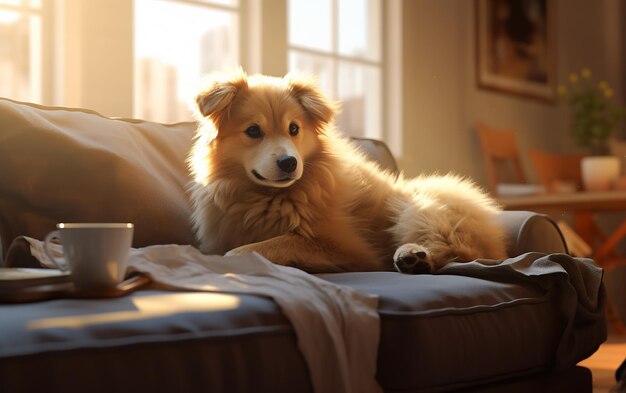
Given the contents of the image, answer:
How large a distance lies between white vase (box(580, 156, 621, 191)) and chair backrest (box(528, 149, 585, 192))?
0.32m

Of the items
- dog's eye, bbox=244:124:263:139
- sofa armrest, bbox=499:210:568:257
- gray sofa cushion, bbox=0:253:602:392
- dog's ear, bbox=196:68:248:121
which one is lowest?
gray sofa cushion, bbox=0:253:602:392

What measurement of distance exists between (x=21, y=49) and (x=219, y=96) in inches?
60.6

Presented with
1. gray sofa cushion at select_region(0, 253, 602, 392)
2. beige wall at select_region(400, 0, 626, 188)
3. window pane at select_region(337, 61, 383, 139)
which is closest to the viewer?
gray sofa cushion at select_region(0, 253, 602, 392)

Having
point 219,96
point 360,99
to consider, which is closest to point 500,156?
point 360,99

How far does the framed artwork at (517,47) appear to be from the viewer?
5.11 metres

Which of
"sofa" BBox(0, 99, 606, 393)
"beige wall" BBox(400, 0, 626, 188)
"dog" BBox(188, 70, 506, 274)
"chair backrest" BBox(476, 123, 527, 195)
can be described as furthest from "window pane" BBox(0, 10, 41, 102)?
"chair backrest" BBox(476, 123, 527, 195)

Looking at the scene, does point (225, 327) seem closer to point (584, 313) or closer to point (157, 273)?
point (157, 273)

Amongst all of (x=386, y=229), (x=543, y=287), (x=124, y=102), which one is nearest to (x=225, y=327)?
(x=543, y=287)

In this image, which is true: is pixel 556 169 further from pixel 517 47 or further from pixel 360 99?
pixel 360 99

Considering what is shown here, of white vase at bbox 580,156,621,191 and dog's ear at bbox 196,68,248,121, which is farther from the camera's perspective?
white vase at bbox 580,156,621,191

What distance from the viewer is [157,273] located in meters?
Result: 1.33

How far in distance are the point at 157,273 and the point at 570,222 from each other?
16.6 ft

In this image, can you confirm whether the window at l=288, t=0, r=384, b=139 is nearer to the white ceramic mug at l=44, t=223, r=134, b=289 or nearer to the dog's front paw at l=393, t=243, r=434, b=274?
the dog's front paw at l=393, t=243, r=434, b=274

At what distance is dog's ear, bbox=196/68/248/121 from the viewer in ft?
6.12
